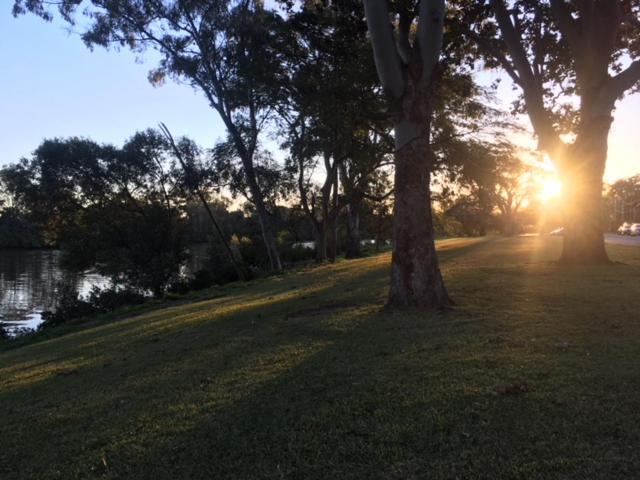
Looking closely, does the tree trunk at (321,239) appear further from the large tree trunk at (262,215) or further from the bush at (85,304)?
the bush at (85,304)

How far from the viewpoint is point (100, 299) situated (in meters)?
22.8

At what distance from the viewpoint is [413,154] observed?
828 cm

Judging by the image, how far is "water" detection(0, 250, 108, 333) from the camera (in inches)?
917

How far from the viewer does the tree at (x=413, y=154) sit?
8168 mm

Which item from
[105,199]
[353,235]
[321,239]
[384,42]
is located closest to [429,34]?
[384,42]

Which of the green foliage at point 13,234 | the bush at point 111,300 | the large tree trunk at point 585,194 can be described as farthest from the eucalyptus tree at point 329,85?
the green foliage at point 13,234

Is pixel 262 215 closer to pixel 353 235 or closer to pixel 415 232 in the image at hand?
pixel 353 235

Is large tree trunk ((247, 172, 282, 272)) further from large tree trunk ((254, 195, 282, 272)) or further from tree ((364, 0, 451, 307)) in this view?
tree ((364, 0, 451, 307))

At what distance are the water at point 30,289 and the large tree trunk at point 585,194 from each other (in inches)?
752

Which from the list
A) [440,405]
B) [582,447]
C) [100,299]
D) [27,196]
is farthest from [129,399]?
[27,196]

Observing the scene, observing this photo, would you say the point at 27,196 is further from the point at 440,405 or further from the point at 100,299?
the point at 440,405

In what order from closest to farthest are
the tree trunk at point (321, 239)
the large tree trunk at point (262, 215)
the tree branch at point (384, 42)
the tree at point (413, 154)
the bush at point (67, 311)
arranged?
the tree branch at point (384, 42) < the tree at point (413, 154) < the bush at point (67, 311) < the large tree trunk at point (262, 215) < the tree trunk at point (321, 239)

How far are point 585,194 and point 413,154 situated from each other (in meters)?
7.70

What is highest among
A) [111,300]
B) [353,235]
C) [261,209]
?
[261,209]
